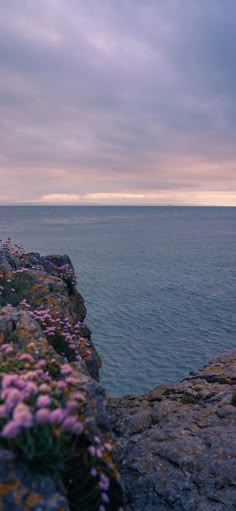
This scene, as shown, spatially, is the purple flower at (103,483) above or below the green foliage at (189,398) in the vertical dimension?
above

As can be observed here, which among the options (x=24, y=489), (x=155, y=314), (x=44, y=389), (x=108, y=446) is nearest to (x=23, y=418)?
(x=44, y=389)

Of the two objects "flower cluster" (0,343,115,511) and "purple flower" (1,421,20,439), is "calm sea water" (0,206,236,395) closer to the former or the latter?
"flower cluster" (0,343,115,511)

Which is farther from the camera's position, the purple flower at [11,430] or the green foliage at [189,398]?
the green foliage at [189,398]

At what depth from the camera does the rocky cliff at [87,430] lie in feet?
15.5

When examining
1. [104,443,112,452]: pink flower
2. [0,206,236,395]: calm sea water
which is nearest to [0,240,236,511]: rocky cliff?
[104,443,112,452]: pink flower

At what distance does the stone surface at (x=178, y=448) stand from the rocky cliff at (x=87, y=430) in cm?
3

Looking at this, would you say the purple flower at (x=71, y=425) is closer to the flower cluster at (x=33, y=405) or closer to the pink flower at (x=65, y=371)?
the flower cluster at (x=33, y=405)

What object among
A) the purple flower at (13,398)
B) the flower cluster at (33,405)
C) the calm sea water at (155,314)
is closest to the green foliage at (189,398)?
the flower cluster at (33,405)

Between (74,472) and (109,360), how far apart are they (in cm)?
3237

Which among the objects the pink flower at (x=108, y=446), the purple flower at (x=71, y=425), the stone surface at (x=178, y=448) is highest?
the purple flower at (x=71, y=425)

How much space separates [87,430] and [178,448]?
542cm

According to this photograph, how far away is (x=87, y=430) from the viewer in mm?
6160

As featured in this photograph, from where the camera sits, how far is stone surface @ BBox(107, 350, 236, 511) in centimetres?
884

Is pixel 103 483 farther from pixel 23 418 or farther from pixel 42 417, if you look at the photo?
pixel 23 418
